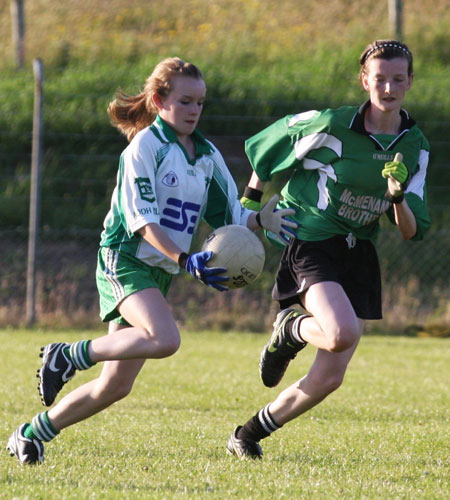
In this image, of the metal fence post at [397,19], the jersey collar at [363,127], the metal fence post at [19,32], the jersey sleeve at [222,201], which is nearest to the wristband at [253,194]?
the jersey sleeve at [222,201]

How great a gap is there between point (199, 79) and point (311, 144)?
27.1 inches

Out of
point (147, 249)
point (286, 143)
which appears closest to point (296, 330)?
point (147, 249)

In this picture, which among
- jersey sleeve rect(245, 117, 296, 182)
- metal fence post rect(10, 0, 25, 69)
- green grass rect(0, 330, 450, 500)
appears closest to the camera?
green grass rect(0, 330, 450, 500)

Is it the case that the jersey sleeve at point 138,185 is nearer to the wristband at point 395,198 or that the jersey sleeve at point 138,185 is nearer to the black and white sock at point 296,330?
the black and white sock at point 296,330

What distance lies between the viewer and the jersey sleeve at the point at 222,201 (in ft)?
16.4

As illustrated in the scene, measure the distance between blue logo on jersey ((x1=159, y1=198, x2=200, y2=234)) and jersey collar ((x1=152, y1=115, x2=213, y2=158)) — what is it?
10.6 inches

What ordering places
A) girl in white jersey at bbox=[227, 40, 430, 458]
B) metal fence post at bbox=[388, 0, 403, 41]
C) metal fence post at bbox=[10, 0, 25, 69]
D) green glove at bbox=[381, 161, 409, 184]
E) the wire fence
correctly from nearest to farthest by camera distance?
green glove at bbox=[381, 161, 409, 184] < girl in white jersey at bbox=[227, 40, 430, 458] < the wire fence < metal fence post at bbox=[388, 0, 403, 41] < metal fence post at bbox=[10, 0, 25, 69]

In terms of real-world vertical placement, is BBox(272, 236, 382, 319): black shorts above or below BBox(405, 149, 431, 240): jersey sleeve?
below

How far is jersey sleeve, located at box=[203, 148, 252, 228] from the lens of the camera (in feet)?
16.4

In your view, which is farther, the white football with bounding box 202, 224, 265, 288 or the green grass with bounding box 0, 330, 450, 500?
the white football with bounding box 202, 224, 265, 288

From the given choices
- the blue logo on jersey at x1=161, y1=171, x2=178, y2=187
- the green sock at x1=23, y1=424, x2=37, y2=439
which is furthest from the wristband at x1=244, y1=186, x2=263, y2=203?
the green sock at x1=23, y1=424, x2=37, y2=439

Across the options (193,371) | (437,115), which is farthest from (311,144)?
(437,115)

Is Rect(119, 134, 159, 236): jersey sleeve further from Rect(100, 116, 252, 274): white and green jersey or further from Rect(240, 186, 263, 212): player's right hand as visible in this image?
Rect(240, 186, 263, 212): player's right hand

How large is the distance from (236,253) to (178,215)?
0.37m
